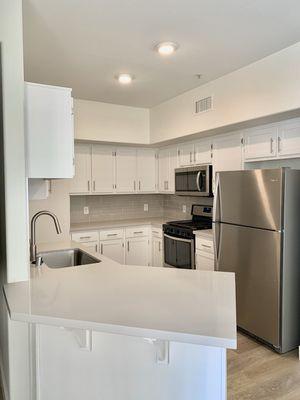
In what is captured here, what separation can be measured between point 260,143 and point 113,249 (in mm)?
2479

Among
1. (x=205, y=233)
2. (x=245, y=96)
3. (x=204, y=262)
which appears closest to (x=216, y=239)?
(x=205, y=233)

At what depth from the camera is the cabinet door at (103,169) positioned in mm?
4562

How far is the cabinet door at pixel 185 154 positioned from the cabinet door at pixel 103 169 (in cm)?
103

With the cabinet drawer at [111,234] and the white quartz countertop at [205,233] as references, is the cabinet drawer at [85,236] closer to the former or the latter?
the cabinet drawer at [111,234]

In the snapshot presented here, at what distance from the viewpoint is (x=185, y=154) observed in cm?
438

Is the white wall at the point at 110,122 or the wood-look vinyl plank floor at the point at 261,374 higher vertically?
the white wall at the point at 110,122

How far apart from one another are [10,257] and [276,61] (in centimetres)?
262

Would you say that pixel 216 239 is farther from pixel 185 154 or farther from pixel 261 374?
pixel 185 154

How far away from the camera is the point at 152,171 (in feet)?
16.6

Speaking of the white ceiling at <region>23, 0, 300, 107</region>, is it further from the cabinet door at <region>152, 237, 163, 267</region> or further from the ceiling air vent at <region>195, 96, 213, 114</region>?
the cabinet door at <region>152, 237, 163, 267</region>

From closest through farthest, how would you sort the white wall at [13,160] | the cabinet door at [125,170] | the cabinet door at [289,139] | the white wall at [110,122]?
the white wall at [13,160], the cabinet door at [289,139], the white wall at [110,122], the cabinet door at [125,170]

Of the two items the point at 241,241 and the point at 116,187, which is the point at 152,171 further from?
the point at 241,241

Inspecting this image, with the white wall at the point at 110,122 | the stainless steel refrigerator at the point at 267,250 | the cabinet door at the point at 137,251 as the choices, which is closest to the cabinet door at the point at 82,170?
the white wall at the point at 110,122

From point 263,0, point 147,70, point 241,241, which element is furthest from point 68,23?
point 241,241
